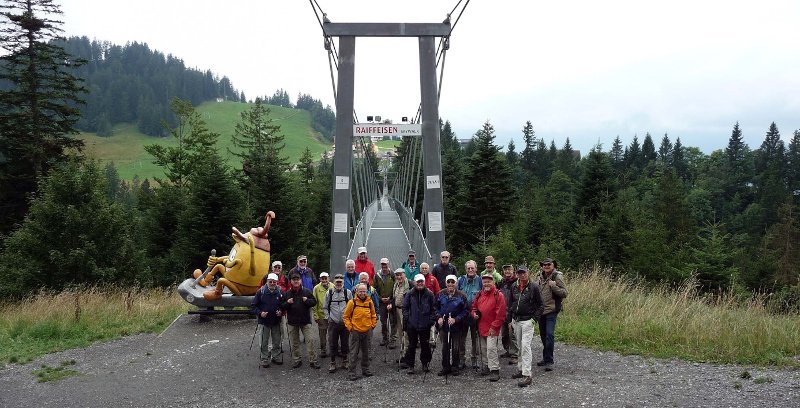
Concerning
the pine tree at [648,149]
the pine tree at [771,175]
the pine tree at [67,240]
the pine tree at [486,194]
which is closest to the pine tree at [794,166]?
the pine tree at [771,175]

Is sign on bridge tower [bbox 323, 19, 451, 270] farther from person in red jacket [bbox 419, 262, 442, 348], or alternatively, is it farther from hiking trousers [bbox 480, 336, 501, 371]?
hiking trousers [bbox 480, 336, 501, 371]

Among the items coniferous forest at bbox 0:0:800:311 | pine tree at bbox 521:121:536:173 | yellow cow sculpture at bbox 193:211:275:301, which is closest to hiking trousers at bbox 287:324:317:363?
yellow cow sculpture at bbox 193:211:275:301

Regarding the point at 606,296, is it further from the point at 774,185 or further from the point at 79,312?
the point at 774,185

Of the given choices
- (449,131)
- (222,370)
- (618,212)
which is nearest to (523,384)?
(222,370)

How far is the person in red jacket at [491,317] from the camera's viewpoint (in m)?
7.52

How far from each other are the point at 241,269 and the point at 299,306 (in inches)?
140

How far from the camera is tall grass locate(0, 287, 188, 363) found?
32.1 ft

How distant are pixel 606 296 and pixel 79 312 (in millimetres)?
11047

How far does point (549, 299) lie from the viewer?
7.76 metres

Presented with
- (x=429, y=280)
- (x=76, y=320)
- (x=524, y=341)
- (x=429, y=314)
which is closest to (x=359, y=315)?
(x=429, y=314)

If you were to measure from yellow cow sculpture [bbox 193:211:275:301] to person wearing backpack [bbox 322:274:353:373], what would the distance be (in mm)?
3687

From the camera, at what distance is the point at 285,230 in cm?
2656

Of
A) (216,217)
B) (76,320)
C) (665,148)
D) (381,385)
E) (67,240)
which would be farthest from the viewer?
(665,148)

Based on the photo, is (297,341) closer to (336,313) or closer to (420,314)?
(336,313)
